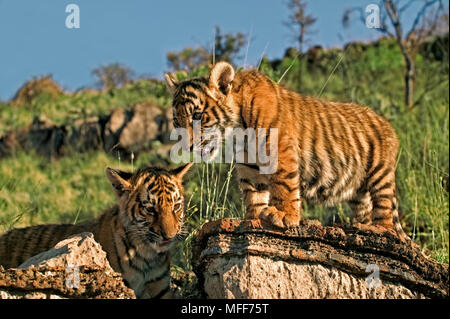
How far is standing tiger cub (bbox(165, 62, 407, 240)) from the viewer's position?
4770 mm

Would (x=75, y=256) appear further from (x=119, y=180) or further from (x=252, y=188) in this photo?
(x=252, y=188)

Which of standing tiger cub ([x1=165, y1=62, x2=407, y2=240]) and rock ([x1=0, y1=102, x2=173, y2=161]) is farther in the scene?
rock ([x1=0, y1=102, x2=173, y2=161])

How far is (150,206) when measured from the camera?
4844 millimetres

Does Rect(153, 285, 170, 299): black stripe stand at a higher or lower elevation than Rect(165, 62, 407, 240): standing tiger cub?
lower

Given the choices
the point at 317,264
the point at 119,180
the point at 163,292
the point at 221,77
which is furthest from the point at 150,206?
the point at 317,264

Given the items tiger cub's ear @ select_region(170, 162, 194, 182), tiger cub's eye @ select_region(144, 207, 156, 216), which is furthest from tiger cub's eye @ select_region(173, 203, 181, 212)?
tiger cub's ear @ select_region(170, 162, 194, 182)

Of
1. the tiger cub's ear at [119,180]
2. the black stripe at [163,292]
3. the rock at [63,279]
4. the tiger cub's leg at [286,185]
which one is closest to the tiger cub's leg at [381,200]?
the tiger cub's leg at [286,185]

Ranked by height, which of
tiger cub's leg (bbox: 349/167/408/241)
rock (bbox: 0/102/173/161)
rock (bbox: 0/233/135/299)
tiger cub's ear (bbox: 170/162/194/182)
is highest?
rock (bbox: 0/102/173/161)

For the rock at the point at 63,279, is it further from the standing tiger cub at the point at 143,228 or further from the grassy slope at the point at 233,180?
the grassy slope at the point at 233,180

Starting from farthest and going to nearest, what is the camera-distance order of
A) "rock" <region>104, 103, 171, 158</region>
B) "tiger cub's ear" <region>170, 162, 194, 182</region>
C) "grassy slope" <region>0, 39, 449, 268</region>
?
"rock" <region>104, 103, 171, 158</region> → "grassy slope" <region>0, 39, 449, 268</region> → "tiger cub's ear" <region>170, 162, 194, 182</region>

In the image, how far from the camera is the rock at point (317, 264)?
13.4 ft

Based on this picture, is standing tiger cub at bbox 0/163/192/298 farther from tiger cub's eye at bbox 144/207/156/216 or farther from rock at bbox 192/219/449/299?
rock at bbox 192/219/449/299

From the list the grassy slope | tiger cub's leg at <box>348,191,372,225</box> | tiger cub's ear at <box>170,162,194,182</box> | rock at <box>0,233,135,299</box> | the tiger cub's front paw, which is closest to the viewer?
rock at <box>0,233,135,299</box>

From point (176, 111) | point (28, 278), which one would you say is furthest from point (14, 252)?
point (176, 111)
